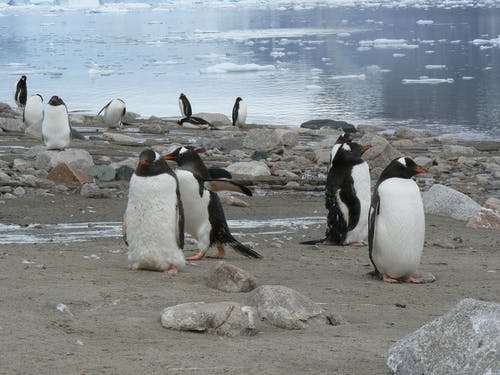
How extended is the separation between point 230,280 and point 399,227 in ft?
4.52

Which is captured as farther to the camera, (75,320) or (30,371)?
(75,320)

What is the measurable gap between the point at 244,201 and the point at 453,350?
20.5ft

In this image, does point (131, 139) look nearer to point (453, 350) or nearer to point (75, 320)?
point (75, 320)

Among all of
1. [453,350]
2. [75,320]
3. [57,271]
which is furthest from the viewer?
[57,271]

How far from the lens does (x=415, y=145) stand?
15.4 metres

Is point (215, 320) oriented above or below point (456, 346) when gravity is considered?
below

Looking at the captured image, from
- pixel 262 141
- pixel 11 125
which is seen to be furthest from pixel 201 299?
pixel 11 125

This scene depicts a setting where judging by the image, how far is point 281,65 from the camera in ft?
110

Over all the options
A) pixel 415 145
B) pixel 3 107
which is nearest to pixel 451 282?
pixel 415 145

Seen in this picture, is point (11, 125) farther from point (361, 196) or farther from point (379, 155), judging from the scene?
point (361, 196)

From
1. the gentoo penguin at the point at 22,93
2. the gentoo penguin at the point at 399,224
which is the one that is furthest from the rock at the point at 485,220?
the gentoo penguin at the point at 22,93

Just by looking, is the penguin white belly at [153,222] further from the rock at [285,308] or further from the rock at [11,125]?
the rock at [11,125]

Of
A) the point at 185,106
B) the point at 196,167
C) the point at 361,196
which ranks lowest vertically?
the point at 185,106

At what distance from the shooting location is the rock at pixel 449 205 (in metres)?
9.02
